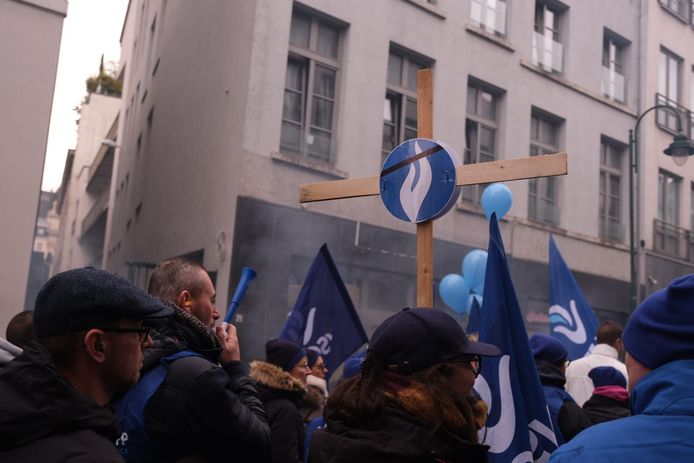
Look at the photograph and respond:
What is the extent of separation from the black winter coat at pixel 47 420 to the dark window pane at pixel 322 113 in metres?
11.1

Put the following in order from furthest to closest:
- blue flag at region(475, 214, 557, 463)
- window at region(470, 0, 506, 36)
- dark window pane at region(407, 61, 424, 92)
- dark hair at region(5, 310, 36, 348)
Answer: window at region(470, 0, 506, 36) → dark window pane at region(407, 61, 424, 92) → dark hair at region(5, 310, 36, 348) → blue flag at region(475, 214, 557, 463)

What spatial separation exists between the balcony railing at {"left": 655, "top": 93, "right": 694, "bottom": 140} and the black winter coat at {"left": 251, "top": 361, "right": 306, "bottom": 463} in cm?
1757

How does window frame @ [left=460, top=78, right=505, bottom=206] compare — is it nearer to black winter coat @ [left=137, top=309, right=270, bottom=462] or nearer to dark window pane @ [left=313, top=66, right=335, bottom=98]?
dark window pane @ [left=313, top=66, right=335, bottom=98]

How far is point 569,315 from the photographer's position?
25.5ft

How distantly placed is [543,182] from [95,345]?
15646mm

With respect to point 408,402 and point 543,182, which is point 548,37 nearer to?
point 543,182

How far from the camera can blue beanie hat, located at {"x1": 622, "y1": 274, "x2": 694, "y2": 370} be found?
1.64 metres

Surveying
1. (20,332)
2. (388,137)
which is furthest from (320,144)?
(20,332)

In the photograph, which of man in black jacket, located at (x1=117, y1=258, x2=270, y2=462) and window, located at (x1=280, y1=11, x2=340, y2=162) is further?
window, located at (x1=280, y1=11, x2=340, y2=162)

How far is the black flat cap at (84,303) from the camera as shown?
1.86m

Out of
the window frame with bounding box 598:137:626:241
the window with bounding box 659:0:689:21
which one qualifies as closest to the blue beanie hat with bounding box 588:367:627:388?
the window frame with bounding box 598:137:626:241

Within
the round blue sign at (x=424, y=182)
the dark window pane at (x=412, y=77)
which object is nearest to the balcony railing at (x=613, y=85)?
the dark window pane at (x=412, y=77)

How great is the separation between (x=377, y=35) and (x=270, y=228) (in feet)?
13.2

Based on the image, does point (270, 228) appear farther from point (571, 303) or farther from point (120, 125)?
point (120, 125)
